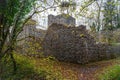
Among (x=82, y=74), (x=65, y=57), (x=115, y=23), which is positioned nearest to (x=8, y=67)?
(x=82, y=74)

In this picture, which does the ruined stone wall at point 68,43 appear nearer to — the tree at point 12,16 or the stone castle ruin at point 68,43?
the stone castle ruin at point 68,43

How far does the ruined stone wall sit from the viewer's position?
48.3 ft

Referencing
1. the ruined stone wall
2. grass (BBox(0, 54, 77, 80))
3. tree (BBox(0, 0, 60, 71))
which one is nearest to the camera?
tree (BBox(0, 0, 60, 71))

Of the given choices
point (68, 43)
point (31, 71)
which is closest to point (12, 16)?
point (31, 71)

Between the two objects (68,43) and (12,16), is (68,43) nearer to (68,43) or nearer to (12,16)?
(68,43)

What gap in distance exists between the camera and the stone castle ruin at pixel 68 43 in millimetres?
14734

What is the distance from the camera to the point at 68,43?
Result: 14930 millimetres

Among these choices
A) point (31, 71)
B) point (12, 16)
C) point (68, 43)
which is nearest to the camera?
point (12, 16)

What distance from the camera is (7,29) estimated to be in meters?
6.89

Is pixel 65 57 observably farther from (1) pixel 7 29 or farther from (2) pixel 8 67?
(1) pixel 7 29

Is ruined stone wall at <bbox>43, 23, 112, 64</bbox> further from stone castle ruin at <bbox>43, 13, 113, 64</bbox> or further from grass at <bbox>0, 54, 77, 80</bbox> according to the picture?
grass at <bbox>0, 54, 77, 80</bbox>

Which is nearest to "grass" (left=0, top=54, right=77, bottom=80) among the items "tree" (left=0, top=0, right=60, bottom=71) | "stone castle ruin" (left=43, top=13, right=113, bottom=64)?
"tree" (left=0, top=0, right=60, bottom=71)

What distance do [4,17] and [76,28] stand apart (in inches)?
342

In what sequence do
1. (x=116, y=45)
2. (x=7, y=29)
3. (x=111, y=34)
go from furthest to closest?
(x=111, y=34)
(x=116, y=45)
(x=7, y=29)
